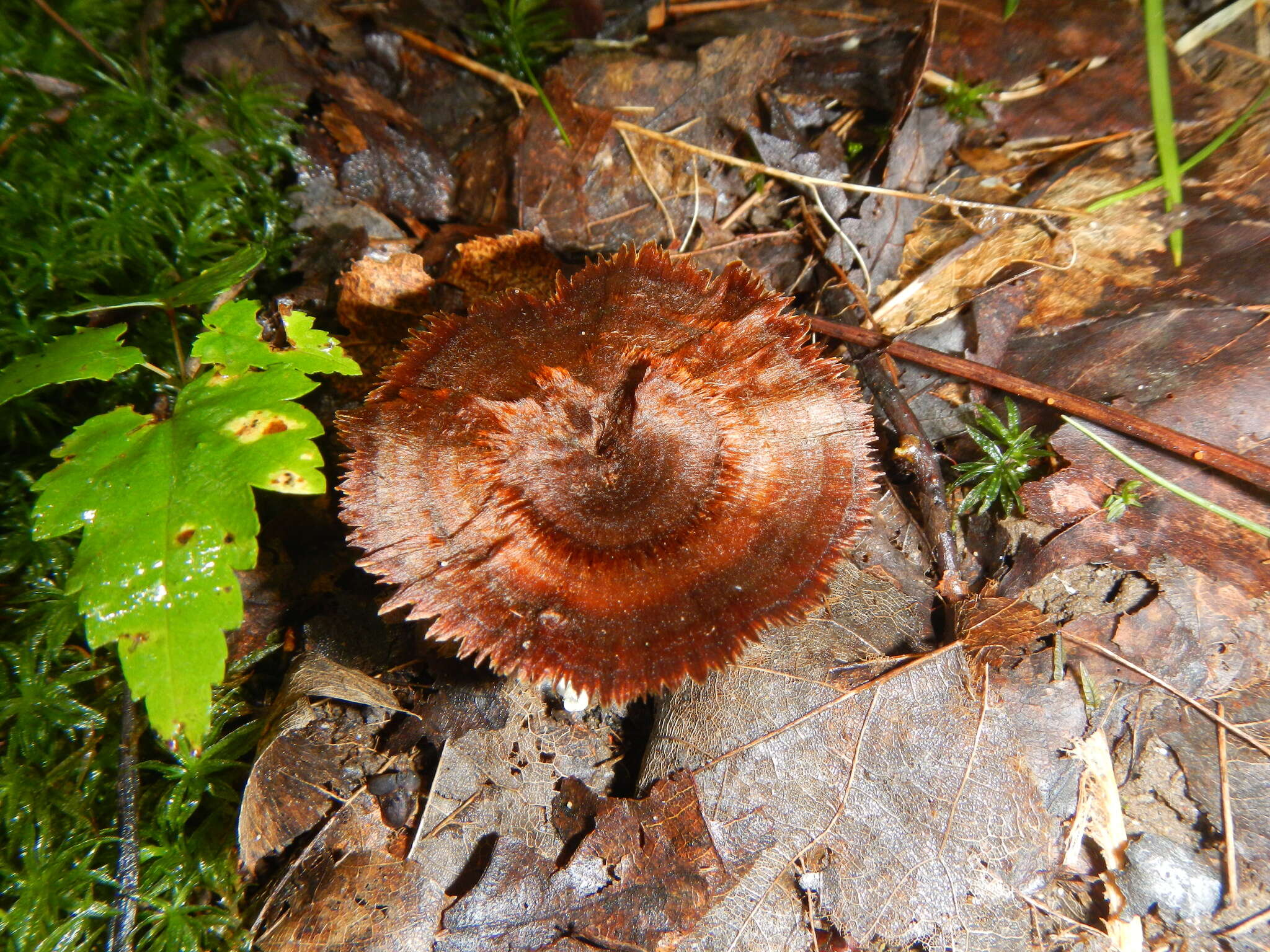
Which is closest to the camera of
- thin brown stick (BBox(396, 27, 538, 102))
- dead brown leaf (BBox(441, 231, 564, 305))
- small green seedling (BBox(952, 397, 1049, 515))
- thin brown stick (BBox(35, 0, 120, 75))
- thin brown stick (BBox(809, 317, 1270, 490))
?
thin brown stick (BBox(809, 317, 1270, 490))

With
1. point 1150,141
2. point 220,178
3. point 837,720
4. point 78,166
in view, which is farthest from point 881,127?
point 78,166

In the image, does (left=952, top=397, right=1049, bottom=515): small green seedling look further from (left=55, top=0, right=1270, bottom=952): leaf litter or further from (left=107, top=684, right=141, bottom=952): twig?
(left=107, top=684, right=141, bottom=952): twig

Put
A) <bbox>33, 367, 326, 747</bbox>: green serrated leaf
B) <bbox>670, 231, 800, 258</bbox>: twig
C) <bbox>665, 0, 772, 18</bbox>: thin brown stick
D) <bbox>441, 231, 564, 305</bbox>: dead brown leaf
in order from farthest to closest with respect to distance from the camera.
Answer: <bbox>665, 0, 772, 18</bbox>: thin brown stick
<bbox>670, 231, 800, 258</bbox>: twig
<bbox>441, 231, 564, 305</bbox>: dead brown leaf
<bbox>33, 367, 326, 747</bbox>: green serrated leaf

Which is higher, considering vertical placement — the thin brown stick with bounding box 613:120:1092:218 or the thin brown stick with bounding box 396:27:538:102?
the thin brown stick with bounding box 396:27:538:102

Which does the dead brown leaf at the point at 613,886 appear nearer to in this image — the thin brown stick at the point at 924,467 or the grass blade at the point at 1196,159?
the thin brown stick at the point at 924,467

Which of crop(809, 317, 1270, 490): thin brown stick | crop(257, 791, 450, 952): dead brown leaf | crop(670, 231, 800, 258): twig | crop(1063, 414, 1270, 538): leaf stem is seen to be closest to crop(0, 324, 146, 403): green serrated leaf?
crop(257, 791, 450, 952): dead brown leaf

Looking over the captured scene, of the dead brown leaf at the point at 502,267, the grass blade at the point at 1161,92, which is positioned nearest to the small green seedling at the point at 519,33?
the dead brown leaf at the point at 502,267
